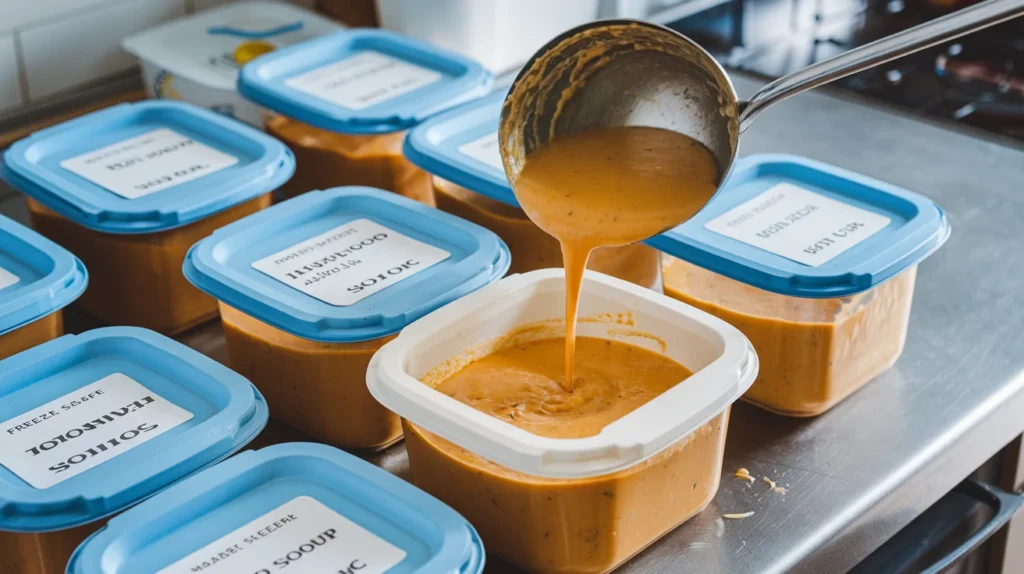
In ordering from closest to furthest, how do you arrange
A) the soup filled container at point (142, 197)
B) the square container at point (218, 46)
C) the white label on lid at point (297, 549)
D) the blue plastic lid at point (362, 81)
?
the white label on lid at point (297, 549) < the soup filled container at point (142, 197) < the blue plastic lid at point (362, 81) < the square container at point (218, 46)

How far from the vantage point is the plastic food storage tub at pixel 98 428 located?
825mm

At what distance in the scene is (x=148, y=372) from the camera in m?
0.99

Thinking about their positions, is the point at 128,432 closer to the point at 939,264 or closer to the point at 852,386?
the point at 852,386

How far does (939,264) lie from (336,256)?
2.13ft

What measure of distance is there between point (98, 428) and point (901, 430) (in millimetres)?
673

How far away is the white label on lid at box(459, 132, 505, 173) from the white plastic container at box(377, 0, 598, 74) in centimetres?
33

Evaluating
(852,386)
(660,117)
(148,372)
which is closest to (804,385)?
(852,386)

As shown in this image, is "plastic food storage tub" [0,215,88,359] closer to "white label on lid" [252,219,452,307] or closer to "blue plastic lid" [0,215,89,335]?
"blue plastic lid" [0,215,89,335]

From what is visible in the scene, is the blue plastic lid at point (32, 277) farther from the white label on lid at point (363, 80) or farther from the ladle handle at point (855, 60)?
the ladle handle at point (855, 60)

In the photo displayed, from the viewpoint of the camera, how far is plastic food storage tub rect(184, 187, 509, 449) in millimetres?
984

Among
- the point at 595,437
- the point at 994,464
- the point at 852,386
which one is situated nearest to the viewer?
the point at 595,437

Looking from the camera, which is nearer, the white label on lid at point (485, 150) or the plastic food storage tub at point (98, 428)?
the plastic food storage tub at point (98, 428)

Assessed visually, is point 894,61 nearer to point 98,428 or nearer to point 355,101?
point 355,101

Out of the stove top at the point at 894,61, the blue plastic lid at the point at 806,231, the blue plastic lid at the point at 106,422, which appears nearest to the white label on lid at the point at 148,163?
the blue plastic lid at the point at 106,422
